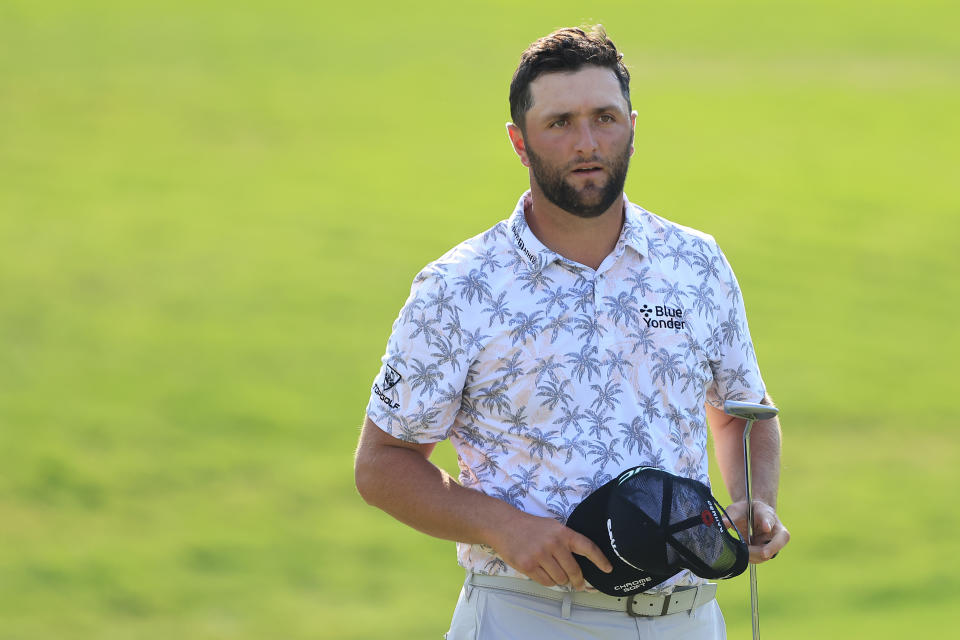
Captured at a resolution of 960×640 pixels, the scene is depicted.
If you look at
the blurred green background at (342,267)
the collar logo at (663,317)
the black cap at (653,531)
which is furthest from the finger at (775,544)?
the blurred green background at (342,267)

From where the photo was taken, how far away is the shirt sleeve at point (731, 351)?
2768mm

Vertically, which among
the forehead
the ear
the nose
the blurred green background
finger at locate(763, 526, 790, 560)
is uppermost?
the blurred green background

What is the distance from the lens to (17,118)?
16.3 metres

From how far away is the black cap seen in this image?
7.88 ft

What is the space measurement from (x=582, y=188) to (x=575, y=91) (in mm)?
177

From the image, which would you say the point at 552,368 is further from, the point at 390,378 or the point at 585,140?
the point at 585,140

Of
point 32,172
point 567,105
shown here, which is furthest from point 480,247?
point 32,172

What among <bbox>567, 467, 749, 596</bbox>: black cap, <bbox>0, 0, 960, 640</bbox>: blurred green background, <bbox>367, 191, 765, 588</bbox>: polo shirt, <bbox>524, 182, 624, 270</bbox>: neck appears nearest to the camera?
<bbox>567, 467, 749, 596</bbox>: black cap

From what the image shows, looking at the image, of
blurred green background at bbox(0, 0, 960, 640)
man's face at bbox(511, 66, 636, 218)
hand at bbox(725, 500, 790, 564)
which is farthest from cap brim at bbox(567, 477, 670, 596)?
blurred green background at bbox(0, 0, 960, 640)

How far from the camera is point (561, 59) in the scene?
2.65 m

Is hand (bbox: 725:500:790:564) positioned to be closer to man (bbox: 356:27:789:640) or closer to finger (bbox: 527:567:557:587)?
man (bbox: 356:27:789:640)

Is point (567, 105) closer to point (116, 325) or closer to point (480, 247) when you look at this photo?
point (480, 247)

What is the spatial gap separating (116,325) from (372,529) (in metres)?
3.55

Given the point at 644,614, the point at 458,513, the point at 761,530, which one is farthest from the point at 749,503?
the point at 458,513
